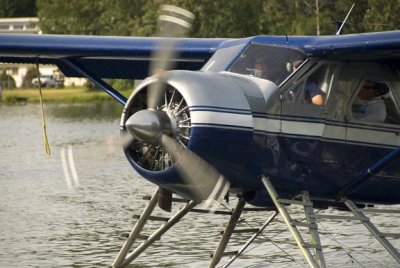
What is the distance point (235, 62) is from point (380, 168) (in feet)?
5.15

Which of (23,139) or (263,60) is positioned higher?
(263,60)

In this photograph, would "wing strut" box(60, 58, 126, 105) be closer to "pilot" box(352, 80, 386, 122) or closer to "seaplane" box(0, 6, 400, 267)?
"seaplane" box(0, 6, 400, 267)

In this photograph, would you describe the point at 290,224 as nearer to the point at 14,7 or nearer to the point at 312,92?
the point at 312,92

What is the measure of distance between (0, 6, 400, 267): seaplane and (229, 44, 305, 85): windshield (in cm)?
1

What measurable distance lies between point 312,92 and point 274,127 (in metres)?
0.58

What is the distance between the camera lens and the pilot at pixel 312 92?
419 inches

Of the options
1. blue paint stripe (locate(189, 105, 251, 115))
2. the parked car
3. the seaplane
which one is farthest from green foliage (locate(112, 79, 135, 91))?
blue paint stripe (locate(189, 105, 251, 115))

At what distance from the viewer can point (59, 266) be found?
1258 cm

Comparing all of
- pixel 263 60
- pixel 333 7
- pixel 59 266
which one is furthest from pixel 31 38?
pixel 333 7

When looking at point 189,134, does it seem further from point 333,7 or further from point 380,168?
point 333,7

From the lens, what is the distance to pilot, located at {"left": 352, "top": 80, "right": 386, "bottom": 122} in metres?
11.0

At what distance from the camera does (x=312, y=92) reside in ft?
35.0

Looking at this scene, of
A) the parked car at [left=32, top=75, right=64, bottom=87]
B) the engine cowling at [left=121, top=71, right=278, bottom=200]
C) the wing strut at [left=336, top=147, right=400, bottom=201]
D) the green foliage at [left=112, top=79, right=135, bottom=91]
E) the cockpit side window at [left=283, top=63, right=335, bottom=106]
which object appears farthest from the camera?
the parked car at [left=32, top=75, right=64, bottom=87]

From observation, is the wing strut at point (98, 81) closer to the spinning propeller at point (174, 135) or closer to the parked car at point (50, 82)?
the spinning propeller at point (174, 135)
